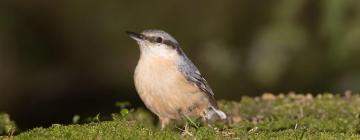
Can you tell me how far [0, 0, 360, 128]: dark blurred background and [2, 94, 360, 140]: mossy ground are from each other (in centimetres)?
222

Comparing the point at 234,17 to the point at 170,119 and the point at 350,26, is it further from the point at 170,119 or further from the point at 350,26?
the point at 170,119

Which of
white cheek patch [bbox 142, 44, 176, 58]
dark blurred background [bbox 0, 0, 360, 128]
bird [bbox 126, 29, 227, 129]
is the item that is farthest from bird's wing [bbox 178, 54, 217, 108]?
dark blurred background [bbox 0, 0, 360, 128]

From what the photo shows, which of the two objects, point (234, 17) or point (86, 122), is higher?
point (234, 17)

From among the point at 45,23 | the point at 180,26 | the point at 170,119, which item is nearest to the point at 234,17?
the point at 180,26

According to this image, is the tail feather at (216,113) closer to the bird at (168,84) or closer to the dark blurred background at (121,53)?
the bird at (168,84)

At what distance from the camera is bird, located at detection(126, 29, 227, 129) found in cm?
710

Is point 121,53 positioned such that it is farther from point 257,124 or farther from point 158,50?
point 257,124

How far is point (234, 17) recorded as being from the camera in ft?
39.1

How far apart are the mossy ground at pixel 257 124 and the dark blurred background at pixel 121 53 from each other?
222 centimetres

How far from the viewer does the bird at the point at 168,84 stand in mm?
7102

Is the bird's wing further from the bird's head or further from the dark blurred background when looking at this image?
the dark blurred background

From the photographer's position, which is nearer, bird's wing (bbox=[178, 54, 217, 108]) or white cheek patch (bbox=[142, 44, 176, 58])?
bird's wing (bbox=[178, 54, 217, 108])

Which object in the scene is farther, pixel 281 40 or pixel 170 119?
pixel 281 40

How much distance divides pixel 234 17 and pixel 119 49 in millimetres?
1645
